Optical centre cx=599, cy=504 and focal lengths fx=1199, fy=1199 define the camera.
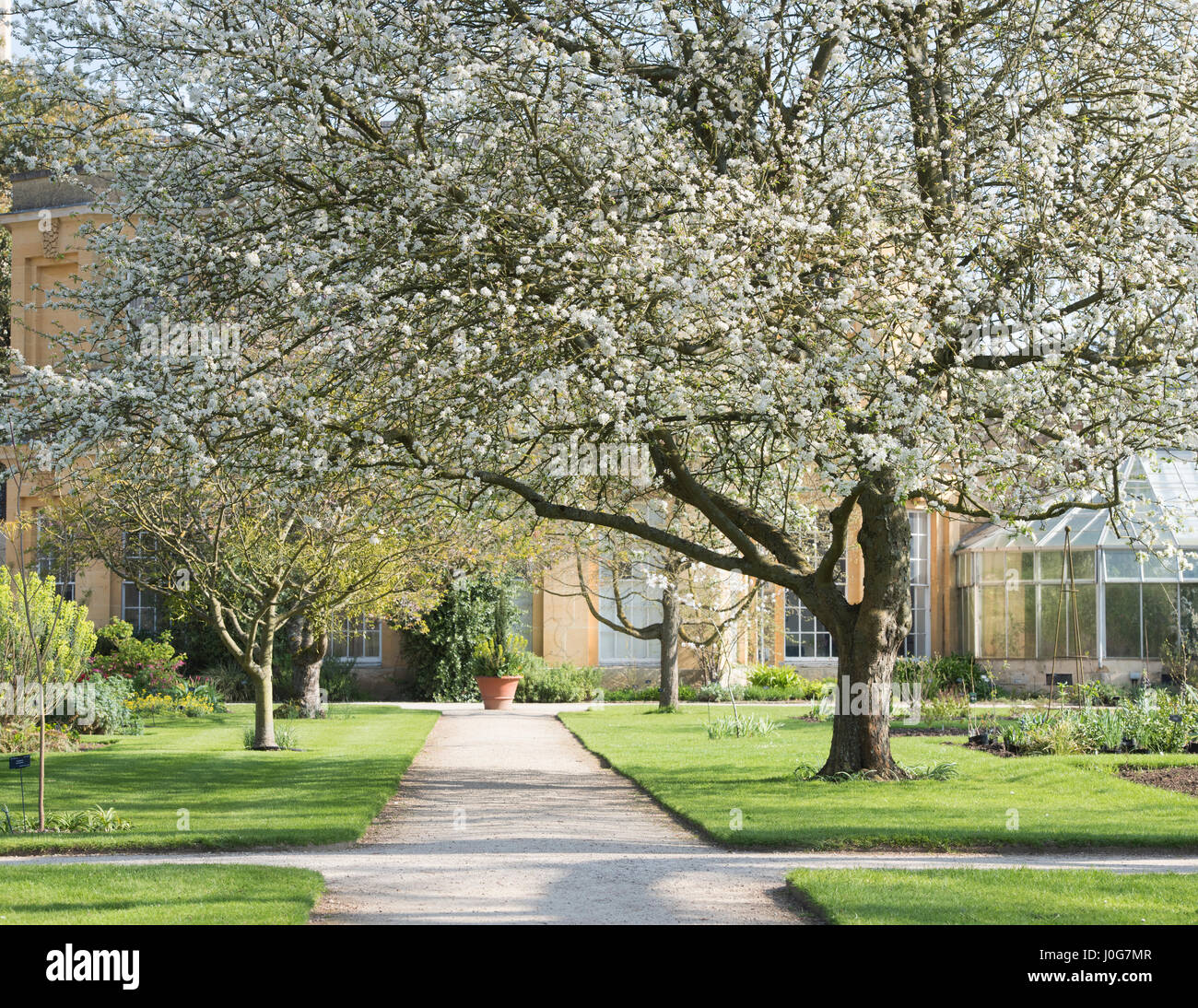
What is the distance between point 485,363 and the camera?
28.3 feet

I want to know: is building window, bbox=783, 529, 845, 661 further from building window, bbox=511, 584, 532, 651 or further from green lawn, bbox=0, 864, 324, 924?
green lawn, bbox=0, 864, 324, 924

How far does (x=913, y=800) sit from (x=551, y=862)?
3.72m

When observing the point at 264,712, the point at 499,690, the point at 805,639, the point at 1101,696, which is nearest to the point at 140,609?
the point at 499,690

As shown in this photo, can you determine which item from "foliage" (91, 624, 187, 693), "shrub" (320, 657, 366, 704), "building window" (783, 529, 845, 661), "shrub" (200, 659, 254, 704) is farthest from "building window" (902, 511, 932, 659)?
"foliage" (91, 624, 187, 693)

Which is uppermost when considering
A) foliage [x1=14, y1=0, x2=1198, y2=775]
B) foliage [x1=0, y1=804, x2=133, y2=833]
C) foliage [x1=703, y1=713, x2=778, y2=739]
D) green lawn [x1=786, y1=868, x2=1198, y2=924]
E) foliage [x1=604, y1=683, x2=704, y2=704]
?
foliage [x1=14, y1=0, x2=1198, y2=775]

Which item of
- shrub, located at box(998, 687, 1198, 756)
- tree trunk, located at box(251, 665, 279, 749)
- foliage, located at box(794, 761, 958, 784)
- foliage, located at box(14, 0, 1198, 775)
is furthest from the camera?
tree trunk, located at box(251, 665, 279, 749)

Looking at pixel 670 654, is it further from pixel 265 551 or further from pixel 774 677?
pixel 265 551

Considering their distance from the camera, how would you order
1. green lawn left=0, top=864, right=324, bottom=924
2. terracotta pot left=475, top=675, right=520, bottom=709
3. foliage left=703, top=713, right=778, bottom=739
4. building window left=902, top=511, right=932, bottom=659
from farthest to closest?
1. building window left=902, top=511, right=932, bottom=659
2. terracotta pot left=475, top=675, right=520, bottom=709
3. foliage left=703, top=713, right=778, bottom=739
4. green lawn left=0, top=864, right=324, bottom=924

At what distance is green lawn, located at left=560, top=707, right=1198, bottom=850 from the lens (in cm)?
862

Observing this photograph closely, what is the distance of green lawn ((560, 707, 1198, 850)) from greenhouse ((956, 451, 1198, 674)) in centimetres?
846

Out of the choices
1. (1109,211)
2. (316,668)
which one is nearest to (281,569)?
(316,668)

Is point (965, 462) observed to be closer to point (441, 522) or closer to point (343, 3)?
point (343, 3)
